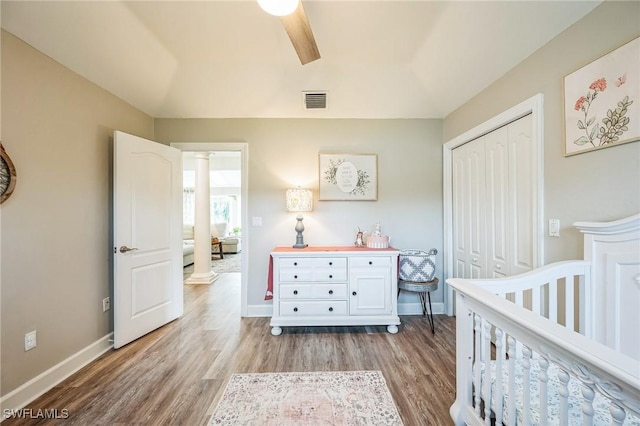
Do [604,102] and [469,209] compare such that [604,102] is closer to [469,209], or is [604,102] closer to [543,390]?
[469,209]

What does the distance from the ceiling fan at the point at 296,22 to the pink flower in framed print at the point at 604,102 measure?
1.59 metres

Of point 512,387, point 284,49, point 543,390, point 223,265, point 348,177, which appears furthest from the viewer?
point 223,265

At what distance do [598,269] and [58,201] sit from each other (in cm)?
348

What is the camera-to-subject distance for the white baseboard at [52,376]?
1.51 m

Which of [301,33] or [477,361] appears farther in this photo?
[301,33]

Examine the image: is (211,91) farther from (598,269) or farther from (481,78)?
(598,269)

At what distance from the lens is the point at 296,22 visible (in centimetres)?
136

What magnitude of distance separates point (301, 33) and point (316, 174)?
5.19ft

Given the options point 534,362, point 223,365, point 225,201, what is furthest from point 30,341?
point 225,201

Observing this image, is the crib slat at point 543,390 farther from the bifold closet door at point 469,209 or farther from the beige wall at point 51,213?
the beige wall at point 51,213

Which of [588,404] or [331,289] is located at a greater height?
[588,404]

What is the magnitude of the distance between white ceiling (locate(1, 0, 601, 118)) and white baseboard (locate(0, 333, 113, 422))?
7.47ft

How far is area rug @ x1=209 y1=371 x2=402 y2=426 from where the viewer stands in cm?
145

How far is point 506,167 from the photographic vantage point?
6.59 feet
